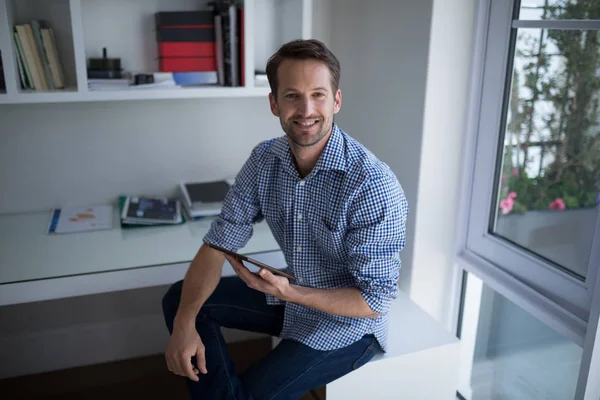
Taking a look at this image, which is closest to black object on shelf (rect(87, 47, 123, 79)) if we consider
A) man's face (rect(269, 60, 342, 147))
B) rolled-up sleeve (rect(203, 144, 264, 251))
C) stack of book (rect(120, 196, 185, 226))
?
stack of book (rect(120, 196, 185, 226))

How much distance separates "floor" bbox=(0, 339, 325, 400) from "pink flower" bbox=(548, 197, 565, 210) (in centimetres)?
130

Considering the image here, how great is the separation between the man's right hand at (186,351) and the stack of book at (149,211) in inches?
23.9

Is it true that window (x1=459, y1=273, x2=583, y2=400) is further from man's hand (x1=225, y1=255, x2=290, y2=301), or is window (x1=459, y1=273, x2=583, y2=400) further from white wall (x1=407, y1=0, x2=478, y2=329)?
man's hand (x1=225, y1=255, x2=290, y2=301)

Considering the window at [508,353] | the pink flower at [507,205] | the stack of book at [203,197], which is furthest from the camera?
the stack of book at [203,197]

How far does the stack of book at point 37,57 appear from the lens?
1.88 meters

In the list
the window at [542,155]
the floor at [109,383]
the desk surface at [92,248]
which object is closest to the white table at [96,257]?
the desk surface at [92,248]

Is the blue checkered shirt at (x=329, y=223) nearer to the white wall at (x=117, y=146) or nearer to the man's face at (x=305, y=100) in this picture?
the man's face at (x=305, y=100)

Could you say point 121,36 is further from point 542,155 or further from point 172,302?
point 542,155

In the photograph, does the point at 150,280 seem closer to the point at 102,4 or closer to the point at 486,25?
the point at 102,4

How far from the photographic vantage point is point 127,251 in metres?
1.85

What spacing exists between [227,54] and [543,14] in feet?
3.42

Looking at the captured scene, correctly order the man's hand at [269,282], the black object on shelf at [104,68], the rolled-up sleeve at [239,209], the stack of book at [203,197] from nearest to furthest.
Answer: the man's hand at [269,282]
the rolled-up sleeve at [239,209]
the black object on shelf at [104,68]
the stack of book at [203,197]

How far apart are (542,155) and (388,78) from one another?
605mm

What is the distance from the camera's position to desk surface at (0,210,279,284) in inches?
67.9
